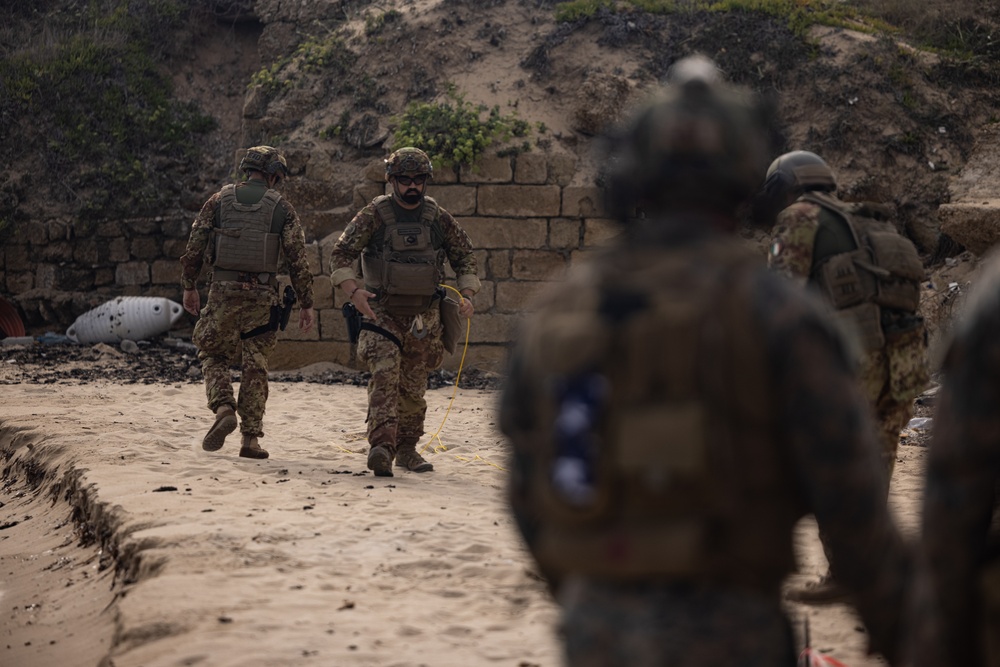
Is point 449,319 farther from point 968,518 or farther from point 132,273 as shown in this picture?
point 132,273

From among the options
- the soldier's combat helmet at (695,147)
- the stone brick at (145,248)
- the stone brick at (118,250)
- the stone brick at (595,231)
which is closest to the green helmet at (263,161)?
the stone brick at (595,231)

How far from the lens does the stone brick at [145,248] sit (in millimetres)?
14758

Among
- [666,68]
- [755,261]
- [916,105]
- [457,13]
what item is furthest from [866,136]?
[755,261]

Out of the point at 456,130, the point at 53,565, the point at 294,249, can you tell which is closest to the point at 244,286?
the point at 294,249

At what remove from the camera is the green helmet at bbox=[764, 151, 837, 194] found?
4473 mm

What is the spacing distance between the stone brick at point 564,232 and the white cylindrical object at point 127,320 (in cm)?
500

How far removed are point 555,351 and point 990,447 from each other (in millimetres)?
718

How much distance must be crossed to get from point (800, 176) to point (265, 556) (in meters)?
2.83

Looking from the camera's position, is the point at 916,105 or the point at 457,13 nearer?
the point at 916,105

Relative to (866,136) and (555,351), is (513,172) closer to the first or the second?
(866,136)

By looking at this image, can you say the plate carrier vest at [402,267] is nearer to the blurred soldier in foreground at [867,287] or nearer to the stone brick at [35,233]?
the blurred soldier in foreground at [867,287]

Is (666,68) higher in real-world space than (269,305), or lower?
higher

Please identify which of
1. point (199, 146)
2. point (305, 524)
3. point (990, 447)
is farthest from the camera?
point (199, 146)

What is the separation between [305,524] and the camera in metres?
5.54
